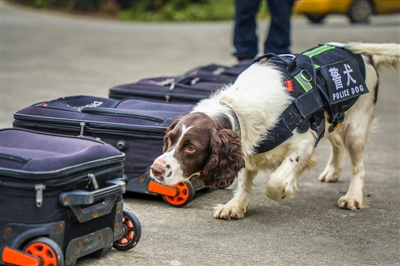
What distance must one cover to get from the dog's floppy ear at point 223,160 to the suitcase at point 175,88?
49.0 inches

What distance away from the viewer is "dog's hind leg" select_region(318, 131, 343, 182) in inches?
189

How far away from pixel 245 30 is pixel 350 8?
426 inches

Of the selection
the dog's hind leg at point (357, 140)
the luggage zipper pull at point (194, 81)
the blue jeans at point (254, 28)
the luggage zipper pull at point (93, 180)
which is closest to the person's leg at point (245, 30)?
the blue jeans at point (254, 28)

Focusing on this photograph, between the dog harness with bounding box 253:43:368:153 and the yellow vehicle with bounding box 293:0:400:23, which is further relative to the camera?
the yellow vehicle with bounding box 293:0:400:23

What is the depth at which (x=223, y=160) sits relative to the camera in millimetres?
3205

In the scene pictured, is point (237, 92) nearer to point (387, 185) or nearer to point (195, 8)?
point (387, 185)

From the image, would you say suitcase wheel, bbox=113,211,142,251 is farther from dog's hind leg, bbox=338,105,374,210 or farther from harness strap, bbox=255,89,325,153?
dog's hind leg, bbox=338,105,374,210

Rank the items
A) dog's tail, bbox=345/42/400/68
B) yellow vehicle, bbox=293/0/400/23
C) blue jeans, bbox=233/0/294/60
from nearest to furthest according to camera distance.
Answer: dog's tail, bbox=345/42/400/68, blue jeans, bbox=233/0/294/60, yellow vehicle, bbox=293/0/400/23

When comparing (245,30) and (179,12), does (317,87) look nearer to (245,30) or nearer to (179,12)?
(245,30)

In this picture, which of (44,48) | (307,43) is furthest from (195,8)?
(44,48)

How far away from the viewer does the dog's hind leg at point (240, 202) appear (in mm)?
3773

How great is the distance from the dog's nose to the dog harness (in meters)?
0.76

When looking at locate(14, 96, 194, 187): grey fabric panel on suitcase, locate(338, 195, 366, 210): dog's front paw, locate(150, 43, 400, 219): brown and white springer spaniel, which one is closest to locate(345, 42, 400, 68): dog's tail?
locate(150, 43, 400, 219): brown and white springer spaniel

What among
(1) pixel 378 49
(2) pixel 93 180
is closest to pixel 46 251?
(2) pixel 93 180
